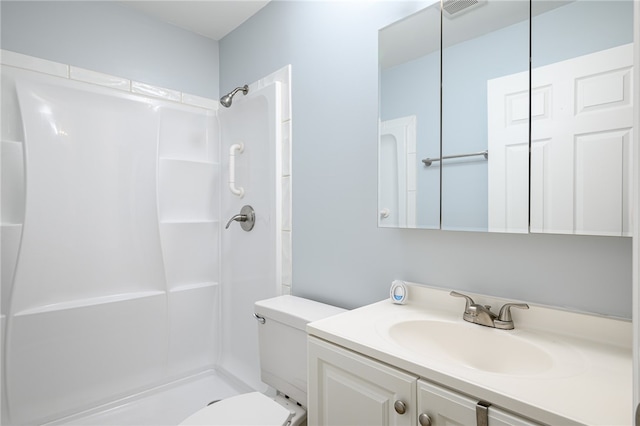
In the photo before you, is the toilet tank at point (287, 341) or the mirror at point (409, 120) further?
the toilet tank at point (287, 341)

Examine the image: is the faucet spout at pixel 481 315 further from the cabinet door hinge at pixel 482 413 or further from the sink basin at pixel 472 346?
the cabinet door hinge at pixel 482 413

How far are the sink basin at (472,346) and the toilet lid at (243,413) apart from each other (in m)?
0.63

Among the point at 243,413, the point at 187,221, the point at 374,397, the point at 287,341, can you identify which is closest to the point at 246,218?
the point at 187,221

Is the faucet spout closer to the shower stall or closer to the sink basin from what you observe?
the sink basin

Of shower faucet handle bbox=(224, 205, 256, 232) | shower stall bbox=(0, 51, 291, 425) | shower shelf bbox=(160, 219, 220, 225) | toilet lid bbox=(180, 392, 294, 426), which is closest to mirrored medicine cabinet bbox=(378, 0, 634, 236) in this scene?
shower stall bbox=(0, 51, 291, 425)

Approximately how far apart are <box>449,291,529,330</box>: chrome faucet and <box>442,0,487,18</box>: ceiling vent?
94 cm

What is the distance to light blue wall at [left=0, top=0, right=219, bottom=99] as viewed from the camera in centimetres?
172

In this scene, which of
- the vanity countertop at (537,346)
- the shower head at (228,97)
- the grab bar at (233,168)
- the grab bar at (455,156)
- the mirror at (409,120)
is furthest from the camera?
the grab bar at (233,168)

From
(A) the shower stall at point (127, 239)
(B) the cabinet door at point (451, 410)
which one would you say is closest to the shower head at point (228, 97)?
(A) the shower stall at point (127, 239)

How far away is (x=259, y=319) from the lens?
162cm

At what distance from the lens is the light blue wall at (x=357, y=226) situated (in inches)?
38.1

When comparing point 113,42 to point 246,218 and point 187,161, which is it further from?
point 246,218

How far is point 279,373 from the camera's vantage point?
1.54 metres

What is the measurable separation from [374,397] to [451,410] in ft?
0.70
